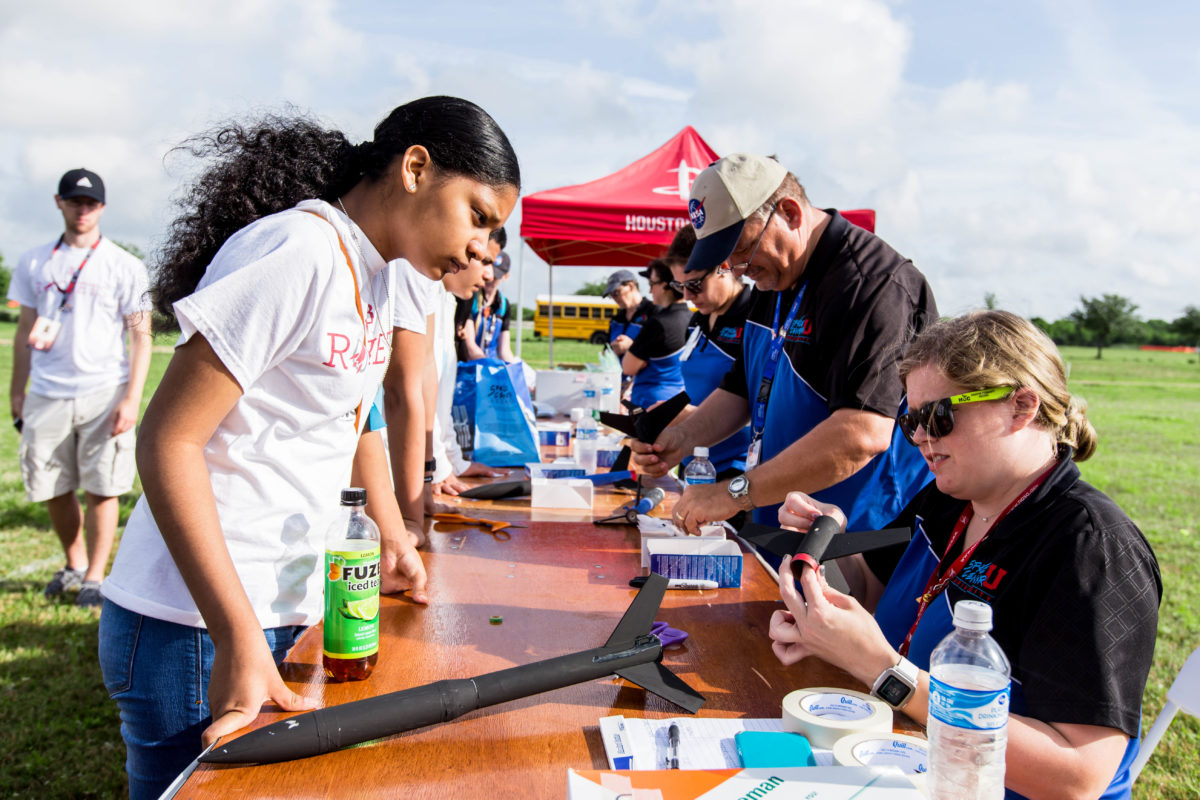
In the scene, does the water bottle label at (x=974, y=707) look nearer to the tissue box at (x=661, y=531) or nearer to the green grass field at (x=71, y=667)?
the tissue box at (x=661, y=531)

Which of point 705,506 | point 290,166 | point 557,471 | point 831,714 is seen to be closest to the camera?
point 831,714

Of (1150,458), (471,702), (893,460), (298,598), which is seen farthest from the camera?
(1150,458)

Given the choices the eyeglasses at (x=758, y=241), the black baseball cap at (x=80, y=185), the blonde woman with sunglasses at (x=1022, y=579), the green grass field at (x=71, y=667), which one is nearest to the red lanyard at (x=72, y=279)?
the black baseball cap at (x=80, y=185)

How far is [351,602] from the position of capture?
1.29 m

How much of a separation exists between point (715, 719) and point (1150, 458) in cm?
1228

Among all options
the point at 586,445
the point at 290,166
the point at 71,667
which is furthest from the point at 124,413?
the point at 290,166

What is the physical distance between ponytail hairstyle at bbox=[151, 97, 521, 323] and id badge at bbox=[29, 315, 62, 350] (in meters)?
3.69

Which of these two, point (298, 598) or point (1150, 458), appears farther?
point (1150, 458)

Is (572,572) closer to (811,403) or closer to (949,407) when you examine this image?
(811,403)

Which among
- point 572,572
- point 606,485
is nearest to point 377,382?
point 572,572

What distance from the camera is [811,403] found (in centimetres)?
235

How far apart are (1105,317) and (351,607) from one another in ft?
251

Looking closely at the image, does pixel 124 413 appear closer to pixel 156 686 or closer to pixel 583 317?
pixel 156 686

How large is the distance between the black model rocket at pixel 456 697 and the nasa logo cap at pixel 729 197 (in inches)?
46.3
